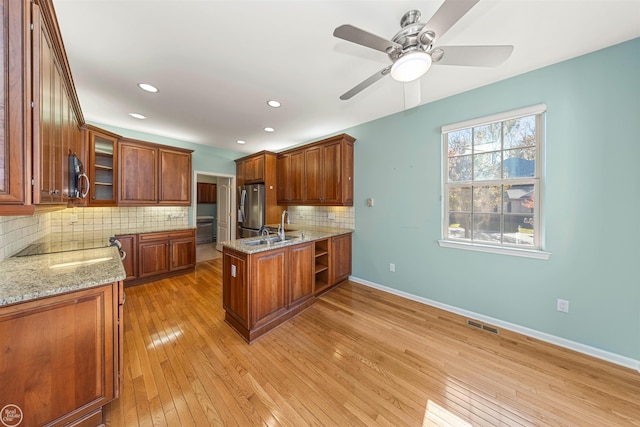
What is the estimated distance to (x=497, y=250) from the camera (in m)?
2.29

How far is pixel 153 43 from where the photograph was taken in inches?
66.7

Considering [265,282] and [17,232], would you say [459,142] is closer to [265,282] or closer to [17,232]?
[265,282]

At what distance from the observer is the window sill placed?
2053 mm

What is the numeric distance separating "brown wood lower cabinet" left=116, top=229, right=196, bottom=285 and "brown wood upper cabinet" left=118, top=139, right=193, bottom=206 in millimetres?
601

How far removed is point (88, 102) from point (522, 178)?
17.3 ft

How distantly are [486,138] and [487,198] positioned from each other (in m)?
0.69

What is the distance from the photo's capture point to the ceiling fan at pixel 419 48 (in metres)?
1.22

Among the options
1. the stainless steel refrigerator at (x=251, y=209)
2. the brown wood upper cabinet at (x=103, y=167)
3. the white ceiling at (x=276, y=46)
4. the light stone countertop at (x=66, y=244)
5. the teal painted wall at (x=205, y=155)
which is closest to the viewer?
the white ceiling at (x=276, y=46)

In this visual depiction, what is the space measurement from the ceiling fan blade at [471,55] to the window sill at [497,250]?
181 centimetres

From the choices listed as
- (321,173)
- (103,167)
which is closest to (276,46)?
(321,173)

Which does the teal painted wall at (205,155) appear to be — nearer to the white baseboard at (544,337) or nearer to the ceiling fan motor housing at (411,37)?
the ceiling fan motor housing at (411,37)

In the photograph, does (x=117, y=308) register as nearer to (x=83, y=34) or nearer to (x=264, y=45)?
(x=83, y=34)

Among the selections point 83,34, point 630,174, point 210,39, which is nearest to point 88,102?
point 83,34

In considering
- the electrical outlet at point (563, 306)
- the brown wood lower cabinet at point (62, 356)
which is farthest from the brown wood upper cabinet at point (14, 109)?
the electrical outlet at point (563, 306)
